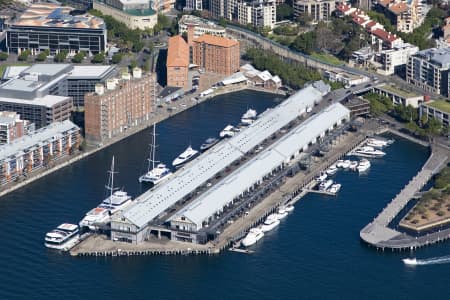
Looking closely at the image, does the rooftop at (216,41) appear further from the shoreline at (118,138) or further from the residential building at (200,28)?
the shoreline at (118,138)

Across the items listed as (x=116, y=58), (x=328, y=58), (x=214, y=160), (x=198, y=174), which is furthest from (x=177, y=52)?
(x=198, y=174)

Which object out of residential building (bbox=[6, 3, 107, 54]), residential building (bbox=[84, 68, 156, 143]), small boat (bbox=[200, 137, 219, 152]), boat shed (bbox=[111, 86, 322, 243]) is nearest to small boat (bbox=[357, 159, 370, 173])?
boat shed (bbox=[111, 86, 322, 243])

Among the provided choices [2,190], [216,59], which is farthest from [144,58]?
[2,190]

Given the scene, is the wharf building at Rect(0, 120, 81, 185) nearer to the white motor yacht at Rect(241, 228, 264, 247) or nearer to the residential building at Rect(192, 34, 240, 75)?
the white motor yacht at Rect(241, 228, 264, 247)

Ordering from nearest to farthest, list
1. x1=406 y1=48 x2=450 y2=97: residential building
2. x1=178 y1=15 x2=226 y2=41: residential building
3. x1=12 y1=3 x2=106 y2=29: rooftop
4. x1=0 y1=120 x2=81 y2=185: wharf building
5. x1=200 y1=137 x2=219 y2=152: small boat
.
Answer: x1=0 y1=120 x2=81 y2=185: wharf building
x1=200 y1=137 x2=219 y2=152: small boat
x1=406 y1=48 x2=450 y2=97: residential building
x1=178 y1=15 x2=226 y2=41: residential building
x1=12 y1=3 x2=106 y2=29: rooftop

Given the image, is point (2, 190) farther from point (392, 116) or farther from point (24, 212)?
point (392, 116)

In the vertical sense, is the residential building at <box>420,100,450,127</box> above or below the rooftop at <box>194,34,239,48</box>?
below
